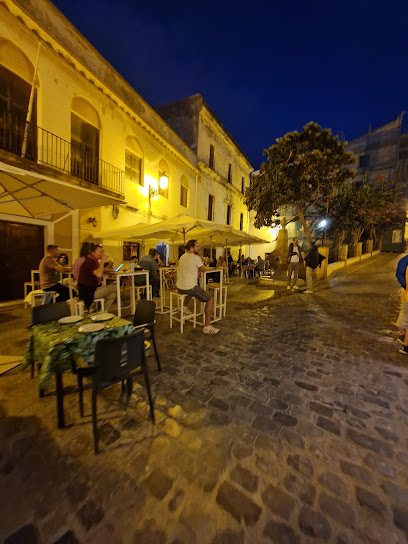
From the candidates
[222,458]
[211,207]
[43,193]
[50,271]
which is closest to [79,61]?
[43,193]

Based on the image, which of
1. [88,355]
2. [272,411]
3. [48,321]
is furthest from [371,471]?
[48,321]

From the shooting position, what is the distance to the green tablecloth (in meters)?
2.20

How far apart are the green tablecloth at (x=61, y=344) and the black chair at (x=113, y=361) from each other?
20 cm

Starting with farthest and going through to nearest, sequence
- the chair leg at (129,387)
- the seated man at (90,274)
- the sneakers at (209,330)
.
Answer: the sneakers at (209,330)
the seated man at (90,274)
the chair leg at (129,387)

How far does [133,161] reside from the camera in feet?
37.0

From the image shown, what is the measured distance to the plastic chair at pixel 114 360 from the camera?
2.08 meters

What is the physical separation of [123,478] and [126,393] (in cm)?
116

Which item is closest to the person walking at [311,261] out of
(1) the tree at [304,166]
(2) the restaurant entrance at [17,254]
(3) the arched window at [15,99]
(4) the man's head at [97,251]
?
(1) the tree at [304,166]

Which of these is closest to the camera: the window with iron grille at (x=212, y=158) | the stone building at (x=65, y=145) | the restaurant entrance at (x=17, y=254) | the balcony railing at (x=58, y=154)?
the stone building at (x=65, y=145)

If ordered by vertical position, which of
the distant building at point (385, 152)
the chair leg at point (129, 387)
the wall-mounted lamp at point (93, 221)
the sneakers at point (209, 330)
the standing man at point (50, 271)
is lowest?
the chair leg at point (129, 387)

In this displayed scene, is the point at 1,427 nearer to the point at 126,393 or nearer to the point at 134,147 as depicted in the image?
the point at 126,393

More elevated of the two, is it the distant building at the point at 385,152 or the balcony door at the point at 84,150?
the distant building at the point at 385,152

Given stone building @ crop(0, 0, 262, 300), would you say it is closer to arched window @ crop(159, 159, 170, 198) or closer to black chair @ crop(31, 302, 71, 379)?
arched window @ crop(159, 159, 170, 198)

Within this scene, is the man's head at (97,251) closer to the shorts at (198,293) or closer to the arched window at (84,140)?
the shorts at (198,293)
